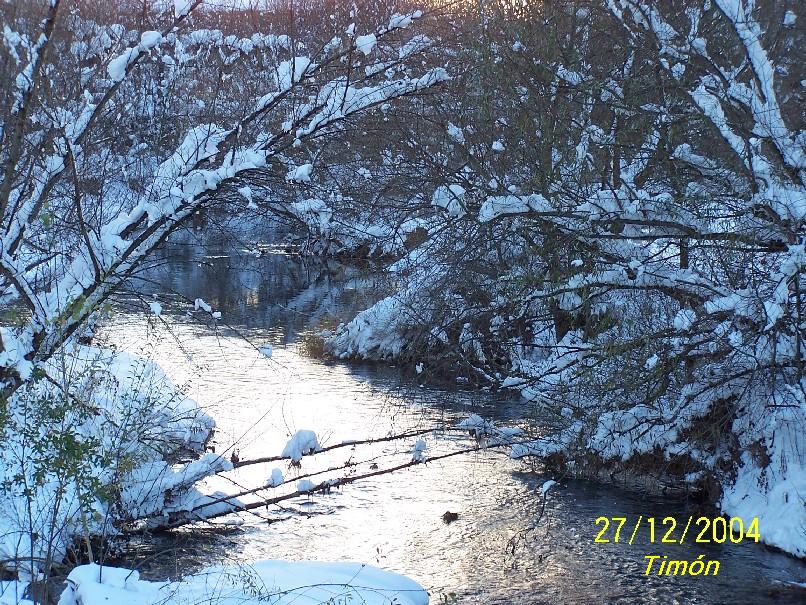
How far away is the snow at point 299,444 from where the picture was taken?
9875mm

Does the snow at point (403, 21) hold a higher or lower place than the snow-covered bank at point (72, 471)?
higher

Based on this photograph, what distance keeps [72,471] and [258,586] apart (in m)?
1.58

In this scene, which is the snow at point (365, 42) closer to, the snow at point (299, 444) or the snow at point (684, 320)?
the snow at point (684, 320)

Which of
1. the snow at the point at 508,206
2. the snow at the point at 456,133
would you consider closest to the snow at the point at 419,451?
the snow at the point at 508,206

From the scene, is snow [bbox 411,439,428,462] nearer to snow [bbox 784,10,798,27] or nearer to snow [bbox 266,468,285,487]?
snow [bbox 266,468,285,487]

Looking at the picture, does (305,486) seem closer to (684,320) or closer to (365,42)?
(684,320)

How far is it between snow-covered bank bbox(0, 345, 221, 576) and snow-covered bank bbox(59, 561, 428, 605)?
41 centimetres

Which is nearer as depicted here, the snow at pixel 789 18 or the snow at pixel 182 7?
the snow at pixel 182 7

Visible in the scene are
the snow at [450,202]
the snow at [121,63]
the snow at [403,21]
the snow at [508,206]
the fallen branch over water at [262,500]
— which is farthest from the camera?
the snow at [450,202]

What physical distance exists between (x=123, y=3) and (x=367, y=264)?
770 cm

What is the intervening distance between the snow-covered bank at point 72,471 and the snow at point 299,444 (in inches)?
43.0

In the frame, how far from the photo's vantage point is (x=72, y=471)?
6.22 m

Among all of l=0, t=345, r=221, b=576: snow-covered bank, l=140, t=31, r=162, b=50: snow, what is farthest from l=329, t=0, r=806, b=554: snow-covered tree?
l=0, t=345, r=221, b=576: snow-covered bank

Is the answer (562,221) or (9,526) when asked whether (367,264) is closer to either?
(562,221)
